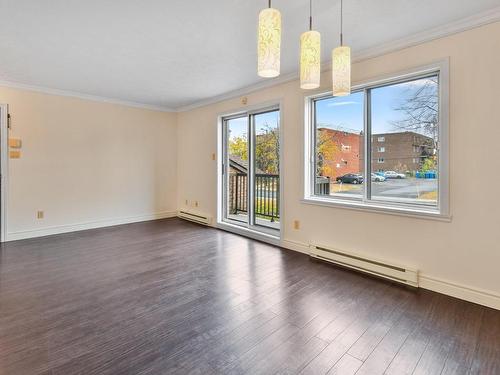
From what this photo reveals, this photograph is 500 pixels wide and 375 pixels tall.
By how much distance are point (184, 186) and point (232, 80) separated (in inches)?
112

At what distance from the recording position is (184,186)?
613cm

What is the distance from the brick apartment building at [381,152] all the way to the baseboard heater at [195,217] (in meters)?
2.60

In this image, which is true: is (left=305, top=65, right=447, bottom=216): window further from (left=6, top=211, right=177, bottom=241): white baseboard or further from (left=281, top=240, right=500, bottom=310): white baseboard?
(left=6, top=211, right=177, bottom=241): white baseboard

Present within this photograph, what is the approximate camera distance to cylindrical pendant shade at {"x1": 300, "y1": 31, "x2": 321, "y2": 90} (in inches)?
66.4

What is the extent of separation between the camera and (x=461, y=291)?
2475 mm

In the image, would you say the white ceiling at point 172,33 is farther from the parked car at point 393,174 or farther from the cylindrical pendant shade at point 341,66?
the parked car at point 393,174

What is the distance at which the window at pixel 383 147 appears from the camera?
2740 mm

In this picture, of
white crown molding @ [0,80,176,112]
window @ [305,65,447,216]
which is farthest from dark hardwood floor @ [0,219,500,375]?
white crown molding @ [0,80,176,112]

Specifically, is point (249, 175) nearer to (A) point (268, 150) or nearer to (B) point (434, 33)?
(A) point (268, 150)

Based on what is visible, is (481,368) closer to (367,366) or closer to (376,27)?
(367,366)

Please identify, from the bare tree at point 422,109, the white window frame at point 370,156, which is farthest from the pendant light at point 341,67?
the bare tree at point 422,109

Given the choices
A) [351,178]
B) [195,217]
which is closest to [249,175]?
[195,217]

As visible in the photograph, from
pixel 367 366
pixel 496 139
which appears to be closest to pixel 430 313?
pixel 367 366

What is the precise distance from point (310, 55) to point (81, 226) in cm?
499
